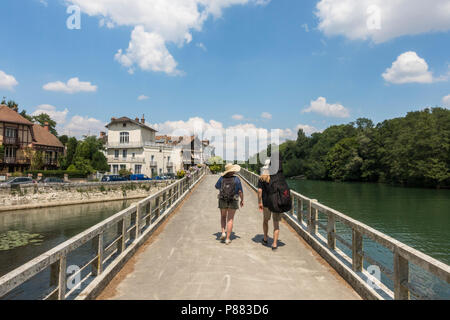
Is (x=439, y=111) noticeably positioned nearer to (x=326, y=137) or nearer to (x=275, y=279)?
(x=326, y=137)

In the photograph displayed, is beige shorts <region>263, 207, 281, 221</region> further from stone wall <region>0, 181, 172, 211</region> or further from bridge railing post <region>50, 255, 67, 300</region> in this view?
stone wall <region>0, 181, 172, 211</region>

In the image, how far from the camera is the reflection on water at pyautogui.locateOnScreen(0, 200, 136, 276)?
658 inches

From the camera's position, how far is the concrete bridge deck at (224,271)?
13.1 ft

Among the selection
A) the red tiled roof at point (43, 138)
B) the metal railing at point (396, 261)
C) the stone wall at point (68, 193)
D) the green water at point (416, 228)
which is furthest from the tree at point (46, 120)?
the metal railing at point (396, 261)

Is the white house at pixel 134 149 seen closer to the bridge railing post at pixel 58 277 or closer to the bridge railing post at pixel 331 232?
the bridge railing post at pixel 331 232

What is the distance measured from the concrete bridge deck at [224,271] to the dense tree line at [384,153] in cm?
5297

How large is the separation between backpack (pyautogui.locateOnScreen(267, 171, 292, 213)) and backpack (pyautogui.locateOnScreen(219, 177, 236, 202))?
91cm

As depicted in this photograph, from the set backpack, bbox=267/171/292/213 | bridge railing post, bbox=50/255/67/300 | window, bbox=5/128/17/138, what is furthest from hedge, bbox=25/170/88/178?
bridge railing post, bbox=50/255/67/300

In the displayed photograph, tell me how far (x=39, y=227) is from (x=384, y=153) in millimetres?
69503

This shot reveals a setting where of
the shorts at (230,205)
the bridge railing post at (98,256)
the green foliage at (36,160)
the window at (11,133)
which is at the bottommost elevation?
the bridge railing post at (98,256)

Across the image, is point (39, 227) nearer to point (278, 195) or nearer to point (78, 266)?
point (78, 266)

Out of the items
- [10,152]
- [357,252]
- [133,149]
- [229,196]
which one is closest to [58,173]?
[10,152]

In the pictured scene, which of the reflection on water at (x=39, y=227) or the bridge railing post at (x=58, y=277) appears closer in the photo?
the bridge railing post at (x=58, y=277)

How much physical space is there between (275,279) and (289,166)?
102 m
